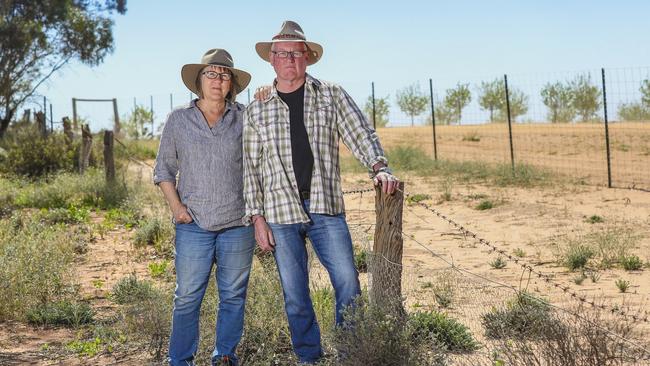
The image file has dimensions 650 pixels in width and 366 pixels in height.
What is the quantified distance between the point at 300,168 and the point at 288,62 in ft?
1.90

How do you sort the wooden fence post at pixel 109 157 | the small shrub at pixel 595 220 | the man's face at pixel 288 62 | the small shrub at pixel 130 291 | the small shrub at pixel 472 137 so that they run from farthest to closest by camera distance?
the small shrub at pixel 472 137, the wooden fence post at pixel 109 157, the small shrub at pixel 595 220, the small shrub at pixel 130 291, the man's face at pixel 288 62

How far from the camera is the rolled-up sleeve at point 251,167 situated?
4414 mm

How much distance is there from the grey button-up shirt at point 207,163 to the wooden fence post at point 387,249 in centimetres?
88

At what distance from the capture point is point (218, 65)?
4.56 metres

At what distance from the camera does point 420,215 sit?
13.0 metres

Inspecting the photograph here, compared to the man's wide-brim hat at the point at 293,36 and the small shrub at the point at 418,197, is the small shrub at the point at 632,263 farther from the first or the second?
the small shrub at the point at 418,197

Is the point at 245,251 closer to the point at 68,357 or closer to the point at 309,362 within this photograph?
the point at 309,362

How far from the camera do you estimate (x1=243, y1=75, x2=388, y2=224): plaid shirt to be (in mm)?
4324

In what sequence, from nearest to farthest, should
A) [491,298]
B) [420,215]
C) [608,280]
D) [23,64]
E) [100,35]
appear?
1. [491,298]
2. [608,280]
3. [420,215]
4. [23,64]
5. [100,35]

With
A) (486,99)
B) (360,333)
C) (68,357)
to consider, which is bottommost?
(68,357)

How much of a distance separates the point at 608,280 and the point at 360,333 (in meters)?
4.41

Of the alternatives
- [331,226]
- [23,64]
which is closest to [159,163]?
[331,226]

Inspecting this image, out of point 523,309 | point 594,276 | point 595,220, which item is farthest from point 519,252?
point 523,309

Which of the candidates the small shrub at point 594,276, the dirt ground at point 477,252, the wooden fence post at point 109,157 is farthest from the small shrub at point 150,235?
the small shrub at point 594,276
